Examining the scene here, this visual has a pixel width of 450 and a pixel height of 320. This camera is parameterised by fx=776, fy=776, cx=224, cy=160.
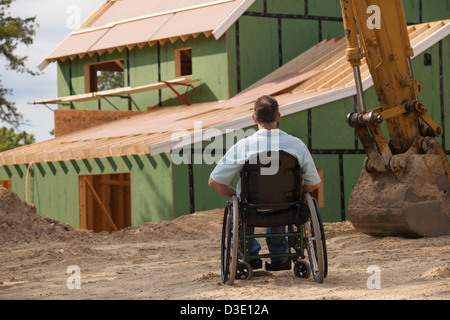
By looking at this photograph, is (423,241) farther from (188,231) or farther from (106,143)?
(106,143)

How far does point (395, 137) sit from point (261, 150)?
4.91 m

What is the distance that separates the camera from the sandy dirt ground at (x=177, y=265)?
609 cm

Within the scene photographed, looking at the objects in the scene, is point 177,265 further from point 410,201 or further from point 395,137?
point 395,137

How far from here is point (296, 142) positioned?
6.46 metres

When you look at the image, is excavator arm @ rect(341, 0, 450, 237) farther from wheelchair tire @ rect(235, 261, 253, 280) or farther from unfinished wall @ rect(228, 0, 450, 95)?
unfinished wall @ rect(228, 0, 450, 95)

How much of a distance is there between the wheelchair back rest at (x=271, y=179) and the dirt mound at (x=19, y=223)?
21.3 feet

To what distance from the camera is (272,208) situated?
6355 mm

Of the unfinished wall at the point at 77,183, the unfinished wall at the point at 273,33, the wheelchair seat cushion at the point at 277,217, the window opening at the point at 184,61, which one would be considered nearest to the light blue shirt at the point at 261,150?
the wheelchair seat cushion at the point at 277,217

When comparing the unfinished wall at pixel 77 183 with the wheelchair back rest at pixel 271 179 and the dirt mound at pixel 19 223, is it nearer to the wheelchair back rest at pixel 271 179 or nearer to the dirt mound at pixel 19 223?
the dirt mound at pixel 19 223

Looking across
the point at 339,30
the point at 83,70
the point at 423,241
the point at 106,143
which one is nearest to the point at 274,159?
the point at 423,241

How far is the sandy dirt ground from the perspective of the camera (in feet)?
20.0

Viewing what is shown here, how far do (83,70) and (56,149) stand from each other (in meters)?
7.75


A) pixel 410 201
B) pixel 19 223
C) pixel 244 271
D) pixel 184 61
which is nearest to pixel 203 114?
pixel 19 223
